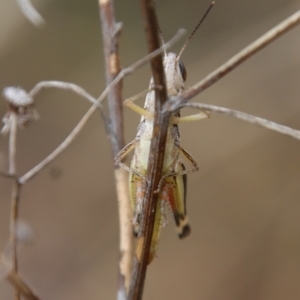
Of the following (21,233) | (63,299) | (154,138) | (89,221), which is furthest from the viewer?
(89,221)

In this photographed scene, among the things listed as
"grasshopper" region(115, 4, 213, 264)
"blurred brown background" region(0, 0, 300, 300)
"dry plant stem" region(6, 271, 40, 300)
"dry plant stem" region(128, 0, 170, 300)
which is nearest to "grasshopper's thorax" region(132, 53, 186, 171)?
"grasshopper" region(115, 4, 213, 264)

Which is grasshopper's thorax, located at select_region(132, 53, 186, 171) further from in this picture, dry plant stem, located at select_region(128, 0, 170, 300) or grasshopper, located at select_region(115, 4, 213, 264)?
dry plant stem, located at select_region(128, 0, 170, 300)

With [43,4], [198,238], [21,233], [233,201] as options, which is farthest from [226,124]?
[21,233]

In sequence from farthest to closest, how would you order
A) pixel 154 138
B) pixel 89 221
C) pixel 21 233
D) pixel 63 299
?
pixel 89 221
pixel 63 299
pixel 21 233
pixel 154 138

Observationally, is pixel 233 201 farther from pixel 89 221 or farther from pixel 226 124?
pixel 89 221

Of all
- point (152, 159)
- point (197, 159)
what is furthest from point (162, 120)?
point (197, 159)

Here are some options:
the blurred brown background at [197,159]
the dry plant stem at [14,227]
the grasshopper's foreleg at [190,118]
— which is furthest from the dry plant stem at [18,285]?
the blurred brown background at [197,159]

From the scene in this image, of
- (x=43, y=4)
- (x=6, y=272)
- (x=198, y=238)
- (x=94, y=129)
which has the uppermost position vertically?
(x=43, y=4)
